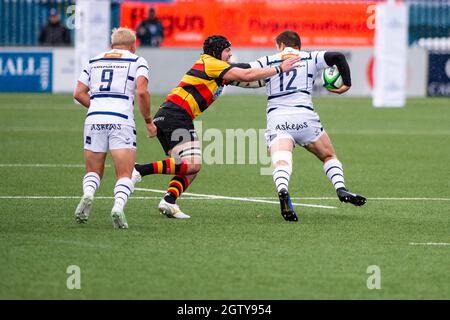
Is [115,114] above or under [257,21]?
under

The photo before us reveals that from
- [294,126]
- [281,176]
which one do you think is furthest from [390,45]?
[281,176]

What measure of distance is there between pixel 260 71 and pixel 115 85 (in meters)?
1.51

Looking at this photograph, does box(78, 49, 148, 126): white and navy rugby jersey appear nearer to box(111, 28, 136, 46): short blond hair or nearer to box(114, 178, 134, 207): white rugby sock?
box(111, 28, 136, 46): short blond hair

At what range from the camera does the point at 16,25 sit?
37.4 meters

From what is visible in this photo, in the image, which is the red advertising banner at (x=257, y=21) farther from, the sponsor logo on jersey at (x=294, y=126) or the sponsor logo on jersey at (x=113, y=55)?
the sponsor logo on jersey at (x=113, y=55)

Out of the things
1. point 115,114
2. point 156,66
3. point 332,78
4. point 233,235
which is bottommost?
point 233,235

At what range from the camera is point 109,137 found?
10938mm

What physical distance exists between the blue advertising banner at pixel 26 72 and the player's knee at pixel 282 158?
21.3 metres

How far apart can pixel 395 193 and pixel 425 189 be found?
0.56 m

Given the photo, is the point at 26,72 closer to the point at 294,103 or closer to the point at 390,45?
the point at 390,45

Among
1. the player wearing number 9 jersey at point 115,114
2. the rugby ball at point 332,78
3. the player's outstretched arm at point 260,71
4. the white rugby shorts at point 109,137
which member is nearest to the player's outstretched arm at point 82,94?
the player wearing number 9 jersey at point 115,114

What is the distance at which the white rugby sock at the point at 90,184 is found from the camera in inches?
426
